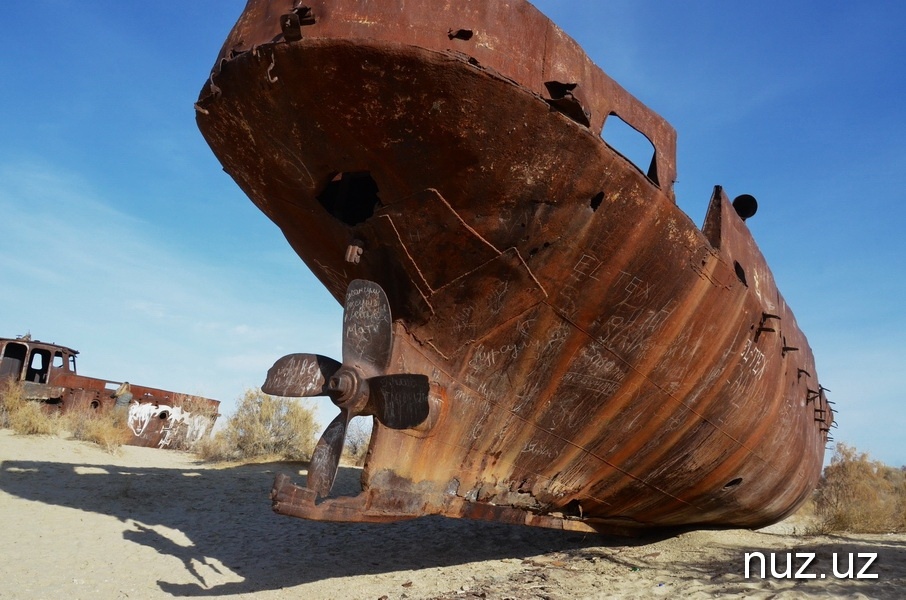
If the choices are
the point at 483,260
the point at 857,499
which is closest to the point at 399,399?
the point at 483,260

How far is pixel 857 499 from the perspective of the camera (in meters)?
10.0

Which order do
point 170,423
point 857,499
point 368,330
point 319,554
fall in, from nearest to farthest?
point 368,330
point 319,554
point 857,499
point 170,423

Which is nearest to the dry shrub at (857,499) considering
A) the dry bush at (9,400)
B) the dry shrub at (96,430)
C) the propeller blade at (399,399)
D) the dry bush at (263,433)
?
the propeller blade at (399,399)

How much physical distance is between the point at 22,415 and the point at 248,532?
7.09 meters

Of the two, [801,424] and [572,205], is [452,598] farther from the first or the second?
[801,424]

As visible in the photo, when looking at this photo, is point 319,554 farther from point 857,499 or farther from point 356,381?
point 857,499

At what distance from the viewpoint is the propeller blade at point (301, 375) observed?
3854 mm

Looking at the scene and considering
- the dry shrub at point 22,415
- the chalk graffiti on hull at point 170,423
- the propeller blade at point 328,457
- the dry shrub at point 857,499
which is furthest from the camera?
the chalk graffiti on hull at point 170,423

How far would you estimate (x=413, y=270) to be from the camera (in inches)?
154

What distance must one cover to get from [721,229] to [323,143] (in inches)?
110

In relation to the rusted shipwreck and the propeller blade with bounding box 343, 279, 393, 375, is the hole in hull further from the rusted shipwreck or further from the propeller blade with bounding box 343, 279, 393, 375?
the propeller blade with bounding box 343, 279, 393, 375

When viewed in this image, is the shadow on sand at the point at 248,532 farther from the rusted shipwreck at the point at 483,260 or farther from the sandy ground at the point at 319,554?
the rusted shipwreck at the point at 483,260

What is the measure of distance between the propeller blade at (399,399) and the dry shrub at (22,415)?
384 inches

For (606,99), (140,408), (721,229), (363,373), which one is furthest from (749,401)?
(140,408)
